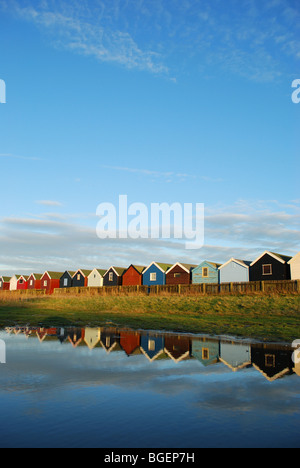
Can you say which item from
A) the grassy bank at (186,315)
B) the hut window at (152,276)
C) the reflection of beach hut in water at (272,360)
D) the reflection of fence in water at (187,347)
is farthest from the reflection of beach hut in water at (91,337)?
the hut window at (152,276)

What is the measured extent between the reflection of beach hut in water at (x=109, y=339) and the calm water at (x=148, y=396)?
4.2 inches

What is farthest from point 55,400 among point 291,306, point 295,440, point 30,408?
point 291,306

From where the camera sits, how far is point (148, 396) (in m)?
7.14

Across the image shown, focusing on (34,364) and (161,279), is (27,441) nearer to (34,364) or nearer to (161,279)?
(34,364)

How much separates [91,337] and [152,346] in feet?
11.1

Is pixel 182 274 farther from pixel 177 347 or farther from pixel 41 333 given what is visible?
pixel 177 347

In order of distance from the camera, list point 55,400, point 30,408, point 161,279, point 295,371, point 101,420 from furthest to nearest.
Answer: point 161,279, point 295,371, point 55,400, point 30,408, point 101,420

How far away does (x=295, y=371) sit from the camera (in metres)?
9.48

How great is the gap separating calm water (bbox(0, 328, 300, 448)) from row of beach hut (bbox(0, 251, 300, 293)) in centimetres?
4135

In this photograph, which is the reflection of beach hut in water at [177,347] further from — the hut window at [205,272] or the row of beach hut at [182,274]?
the hut window at [205,272]

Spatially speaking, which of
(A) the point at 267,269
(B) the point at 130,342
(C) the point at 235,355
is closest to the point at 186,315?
(B) the point at 130,342

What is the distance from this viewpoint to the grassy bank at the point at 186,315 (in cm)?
1845
